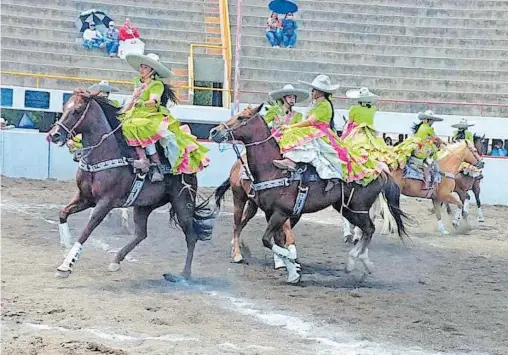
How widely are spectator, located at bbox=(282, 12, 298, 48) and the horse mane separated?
15757mm

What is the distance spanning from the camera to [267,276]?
→ 29.7ft

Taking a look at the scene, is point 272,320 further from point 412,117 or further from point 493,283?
point 412,117

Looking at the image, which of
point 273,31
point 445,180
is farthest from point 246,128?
point 273,31

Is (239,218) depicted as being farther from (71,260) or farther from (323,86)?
(71,260)

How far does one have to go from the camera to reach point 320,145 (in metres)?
8.84

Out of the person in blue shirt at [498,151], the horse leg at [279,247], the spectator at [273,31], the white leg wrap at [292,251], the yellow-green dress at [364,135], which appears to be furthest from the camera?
the spectator at [273,31]

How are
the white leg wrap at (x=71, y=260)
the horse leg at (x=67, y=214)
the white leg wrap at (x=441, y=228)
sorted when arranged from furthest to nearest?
the white leg wrap at (x=441, y=228), the horse leg at (x=67, y=214), the white leg wrap at (x=71, y=260)

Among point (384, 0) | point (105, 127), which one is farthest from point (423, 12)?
point (105, 127)

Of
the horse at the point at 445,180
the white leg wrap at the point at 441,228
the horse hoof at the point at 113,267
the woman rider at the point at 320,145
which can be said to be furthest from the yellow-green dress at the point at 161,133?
the white leg wrap at the point at 441,228

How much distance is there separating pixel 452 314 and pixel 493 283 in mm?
1932

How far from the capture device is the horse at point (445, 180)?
13.1m

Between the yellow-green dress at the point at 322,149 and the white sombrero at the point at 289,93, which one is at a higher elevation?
the white sombrero at the point at 289,93

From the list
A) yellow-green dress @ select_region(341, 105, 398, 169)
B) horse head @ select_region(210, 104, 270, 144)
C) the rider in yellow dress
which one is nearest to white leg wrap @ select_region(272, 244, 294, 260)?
horse head @ select_region(210, 104, 270, 144)

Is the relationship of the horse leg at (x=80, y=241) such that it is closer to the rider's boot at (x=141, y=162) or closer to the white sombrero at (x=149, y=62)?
the rider's boot at (x=141, y=162)
